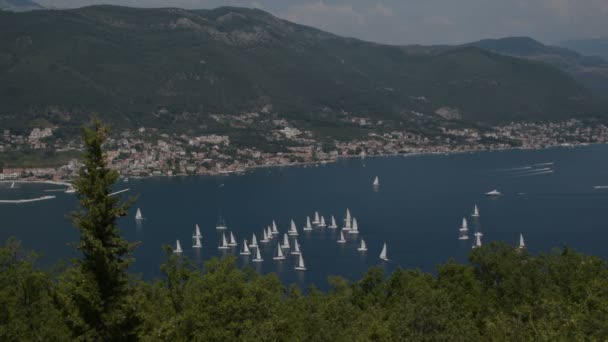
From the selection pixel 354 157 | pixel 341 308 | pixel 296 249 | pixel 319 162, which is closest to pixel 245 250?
pixel 296 249

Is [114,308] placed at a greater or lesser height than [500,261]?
greater

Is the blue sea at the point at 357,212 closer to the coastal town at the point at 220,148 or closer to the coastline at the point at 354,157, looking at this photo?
the coastline at the point at 354,157

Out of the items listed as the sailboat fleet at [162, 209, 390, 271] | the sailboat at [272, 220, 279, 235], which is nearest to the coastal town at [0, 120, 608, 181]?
the sailboat fleet at [162, 209, 390, 271]

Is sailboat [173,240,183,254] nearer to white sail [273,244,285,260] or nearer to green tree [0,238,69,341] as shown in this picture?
white sail [273,244,285,260]

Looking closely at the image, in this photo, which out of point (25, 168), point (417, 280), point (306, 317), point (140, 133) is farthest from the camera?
point (140, 133)

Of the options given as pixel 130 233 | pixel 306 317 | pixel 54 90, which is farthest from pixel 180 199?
pixel 54 90

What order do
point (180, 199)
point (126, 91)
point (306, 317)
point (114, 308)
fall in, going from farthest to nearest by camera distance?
point (126, 91) < point (180, 199) < point (306, 317) < point (114, 308)

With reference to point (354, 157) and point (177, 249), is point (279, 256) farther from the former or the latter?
point (354, 157)

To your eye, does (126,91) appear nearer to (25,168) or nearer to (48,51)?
(48,51)
